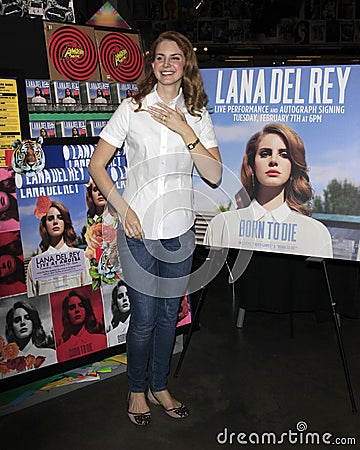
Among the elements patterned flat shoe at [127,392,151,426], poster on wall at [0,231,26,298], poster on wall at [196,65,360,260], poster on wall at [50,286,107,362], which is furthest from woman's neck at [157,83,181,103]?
patterned flat shoe at [127,392,151,426]

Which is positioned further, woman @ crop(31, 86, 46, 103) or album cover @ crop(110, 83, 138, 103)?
album cover @ crop(110, 83, 138, 103)

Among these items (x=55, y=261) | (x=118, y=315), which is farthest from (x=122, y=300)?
(x=55, y=261)

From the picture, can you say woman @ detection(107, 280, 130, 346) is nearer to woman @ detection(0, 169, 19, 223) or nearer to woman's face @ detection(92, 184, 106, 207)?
woman's face @ detection(92, 184, 106, 207)

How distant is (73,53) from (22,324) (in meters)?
1.03

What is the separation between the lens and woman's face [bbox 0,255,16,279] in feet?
6.47

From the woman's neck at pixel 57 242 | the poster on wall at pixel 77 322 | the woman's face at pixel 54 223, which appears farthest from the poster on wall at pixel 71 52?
the poster on wall at pixel 77 322

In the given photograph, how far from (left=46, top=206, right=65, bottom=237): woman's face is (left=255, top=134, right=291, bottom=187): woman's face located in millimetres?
769

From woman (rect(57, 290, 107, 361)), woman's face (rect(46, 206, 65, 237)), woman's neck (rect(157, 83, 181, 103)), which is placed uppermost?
woman's neck (rect(157, 83, 181, 103))

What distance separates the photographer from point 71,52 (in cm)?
211

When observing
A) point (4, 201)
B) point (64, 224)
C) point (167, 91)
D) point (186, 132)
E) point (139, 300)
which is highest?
point (167, 91)

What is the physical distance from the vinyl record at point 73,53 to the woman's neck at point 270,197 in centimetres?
81

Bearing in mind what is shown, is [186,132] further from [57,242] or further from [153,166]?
[57,242]

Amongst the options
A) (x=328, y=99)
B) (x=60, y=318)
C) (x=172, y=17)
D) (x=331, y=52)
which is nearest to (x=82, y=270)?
(x=60, y=318)

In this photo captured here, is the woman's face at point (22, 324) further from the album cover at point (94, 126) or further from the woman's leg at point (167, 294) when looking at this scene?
the album cover at point (94, 126)
